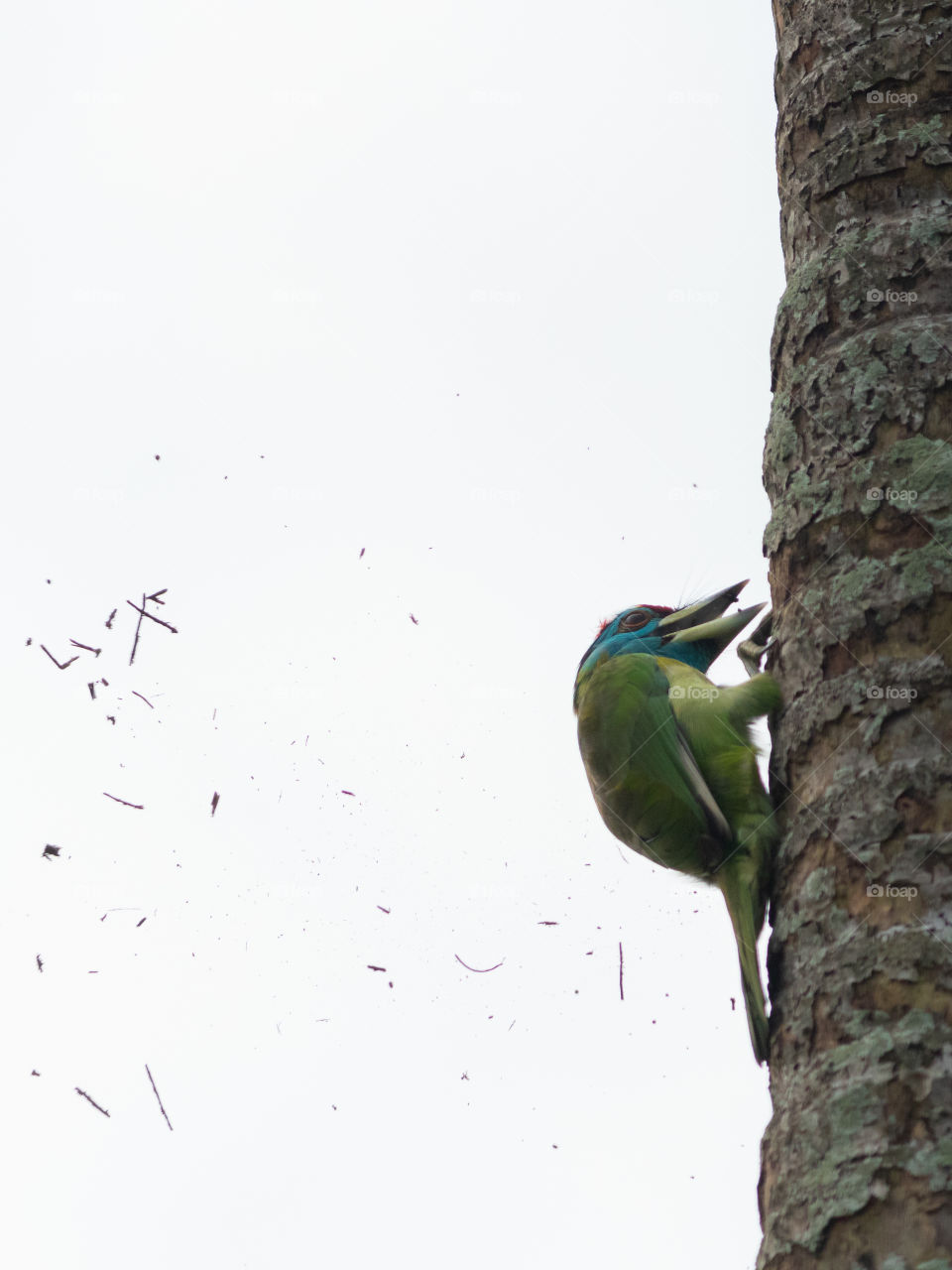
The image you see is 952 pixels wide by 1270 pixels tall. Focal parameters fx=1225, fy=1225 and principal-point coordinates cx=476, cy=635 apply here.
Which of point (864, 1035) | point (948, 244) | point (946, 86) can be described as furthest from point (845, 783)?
point (946, 86)

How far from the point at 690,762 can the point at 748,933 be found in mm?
727

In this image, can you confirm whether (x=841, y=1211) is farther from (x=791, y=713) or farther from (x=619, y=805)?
(x=619, y=805)

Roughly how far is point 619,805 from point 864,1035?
1.77m

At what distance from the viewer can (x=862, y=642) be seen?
7.61ft
